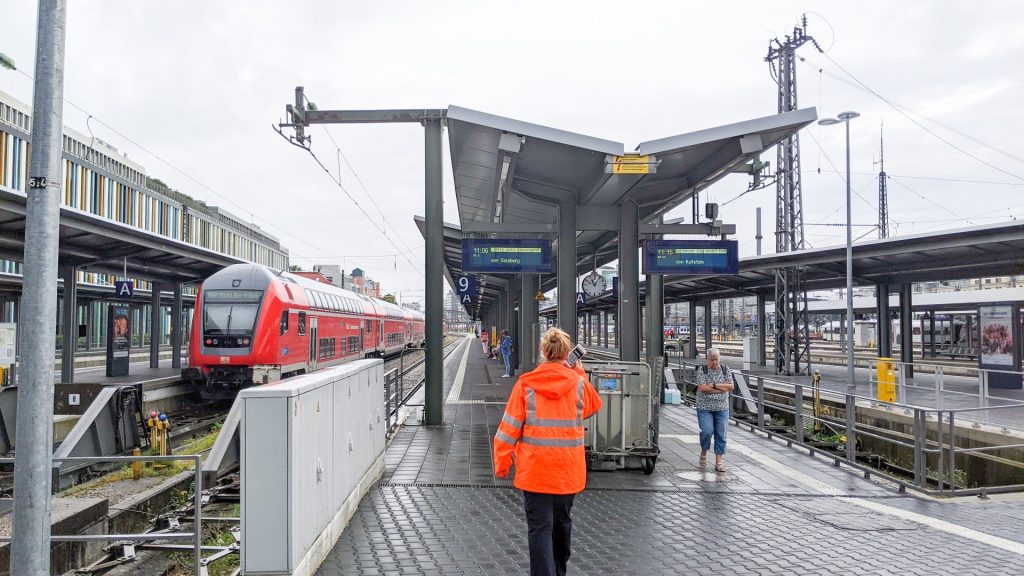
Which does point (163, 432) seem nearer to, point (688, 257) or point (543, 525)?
point (543, 525)

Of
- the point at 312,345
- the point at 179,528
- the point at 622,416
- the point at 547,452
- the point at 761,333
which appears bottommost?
the point at 179,528

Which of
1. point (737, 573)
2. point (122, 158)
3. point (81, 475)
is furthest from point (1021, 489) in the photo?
point (122, 158)

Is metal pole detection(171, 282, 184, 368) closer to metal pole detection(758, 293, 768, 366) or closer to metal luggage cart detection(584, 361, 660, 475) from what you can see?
metal luggage cart detection(584, 361, 660, 475)

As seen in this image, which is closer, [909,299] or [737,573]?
[737,573]

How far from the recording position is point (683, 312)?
140875 millimetres

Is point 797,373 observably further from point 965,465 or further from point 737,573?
point 737,573

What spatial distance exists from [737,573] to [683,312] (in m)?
140

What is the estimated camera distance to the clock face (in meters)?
15.8

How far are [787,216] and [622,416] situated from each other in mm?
17912

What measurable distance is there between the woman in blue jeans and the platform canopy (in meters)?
3.72

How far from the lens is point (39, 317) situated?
144 inches

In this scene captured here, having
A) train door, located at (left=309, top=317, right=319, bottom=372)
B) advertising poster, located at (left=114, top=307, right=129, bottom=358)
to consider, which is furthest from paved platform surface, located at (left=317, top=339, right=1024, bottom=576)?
advertising poster, located at (left=114, top=307, right=129, bottom=358)

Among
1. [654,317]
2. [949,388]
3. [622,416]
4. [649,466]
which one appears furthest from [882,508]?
[949,388]

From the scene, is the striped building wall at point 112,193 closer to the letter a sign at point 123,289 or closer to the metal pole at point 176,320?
the metal pole at point 176,320
